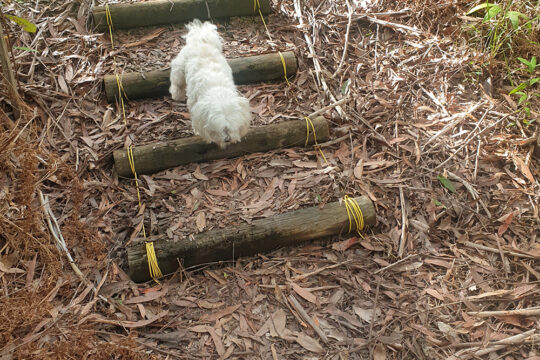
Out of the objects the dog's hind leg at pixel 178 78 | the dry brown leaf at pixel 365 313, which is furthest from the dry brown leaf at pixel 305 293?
the dog's hind leg at pixel 178 78

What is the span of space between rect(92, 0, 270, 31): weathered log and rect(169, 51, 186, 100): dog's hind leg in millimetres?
1022

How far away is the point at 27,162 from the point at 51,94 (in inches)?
39.9

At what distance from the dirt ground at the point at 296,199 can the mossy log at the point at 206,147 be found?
0.09 metres

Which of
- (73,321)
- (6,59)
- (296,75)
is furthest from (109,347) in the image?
(296,75)

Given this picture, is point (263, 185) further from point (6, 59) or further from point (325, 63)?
point (6, 59)

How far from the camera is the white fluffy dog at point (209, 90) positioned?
9.64 feet

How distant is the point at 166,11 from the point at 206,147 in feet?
6.46

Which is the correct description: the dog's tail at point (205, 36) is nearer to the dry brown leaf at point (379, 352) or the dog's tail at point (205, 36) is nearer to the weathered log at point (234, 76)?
the weathered log at point (234, 76)

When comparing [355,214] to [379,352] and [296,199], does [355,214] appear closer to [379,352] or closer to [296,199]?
[296,199]

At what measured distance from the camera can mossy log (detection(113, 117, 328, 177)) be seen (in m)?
3.32

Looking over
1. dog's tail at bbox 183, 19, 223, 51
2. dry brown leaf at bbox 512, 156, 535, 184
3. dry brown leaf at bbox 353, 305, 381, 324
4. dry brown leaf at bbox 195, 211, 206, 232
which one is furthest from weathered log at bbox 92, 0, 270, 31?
dry brown leaf at bbox 353, 305, 381, 324

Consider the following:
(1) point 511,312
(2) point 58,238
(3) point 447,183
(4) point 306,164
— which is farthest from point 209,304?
(3) point 447,183

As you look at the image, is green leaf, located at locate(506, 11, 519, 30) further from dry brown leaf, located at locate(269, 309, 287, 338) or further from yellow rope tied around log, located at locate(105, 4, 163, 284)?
yellow rope tied around log, located at locate(105, 4, 163, 284)

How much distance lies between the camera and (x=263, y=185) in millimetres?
3389
